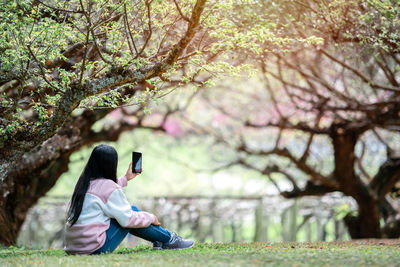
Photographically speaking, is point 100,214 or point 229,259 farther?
point 100,214

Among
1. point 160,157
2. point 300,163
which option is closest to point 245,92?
point 300,163

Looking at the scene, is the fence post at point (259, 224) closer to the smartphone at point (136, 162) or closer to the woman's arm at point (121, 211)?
the smartphone at point (136, 162)

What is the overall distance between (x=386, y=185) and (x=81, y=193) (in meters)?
8.33

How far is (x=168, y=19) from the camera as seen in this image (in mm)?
5723

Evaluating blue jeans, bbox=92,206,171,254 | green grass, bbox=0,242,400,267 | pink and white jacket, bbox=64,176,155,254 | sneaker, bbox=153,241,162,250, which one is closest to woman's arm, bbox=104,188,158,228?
pink and white jacket, bbox=64,176,155,254

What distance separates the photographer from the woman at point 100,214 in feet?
15.0

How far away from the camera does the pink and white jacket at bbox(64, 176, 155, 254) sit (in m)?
4.56

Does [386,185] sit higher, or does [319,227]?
[386,185]

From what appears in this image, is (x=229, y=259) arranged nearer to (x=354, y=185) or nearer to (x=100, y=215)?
(x=100, y=215)

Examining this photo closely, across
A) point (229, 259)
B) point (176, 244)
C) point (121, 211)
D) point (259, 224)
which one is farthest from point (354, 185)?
point (121, 211)

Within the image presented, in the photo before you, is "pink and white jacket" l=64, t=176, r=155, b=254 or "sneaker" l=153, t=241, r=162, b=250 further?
"sneaker" l=153, t=241, r=162, b=250

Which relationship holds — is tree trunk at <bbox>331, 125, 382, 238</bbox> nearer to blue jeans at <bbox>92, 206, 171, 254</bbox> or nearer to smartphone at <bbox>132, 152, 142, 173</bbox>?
smartphone at <bbox>132, 152, 142, 173</bbox>

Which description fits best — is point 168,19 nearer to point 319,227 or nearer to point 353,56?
point 353,56

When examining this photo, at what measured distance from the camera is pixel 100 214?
4609 mm
